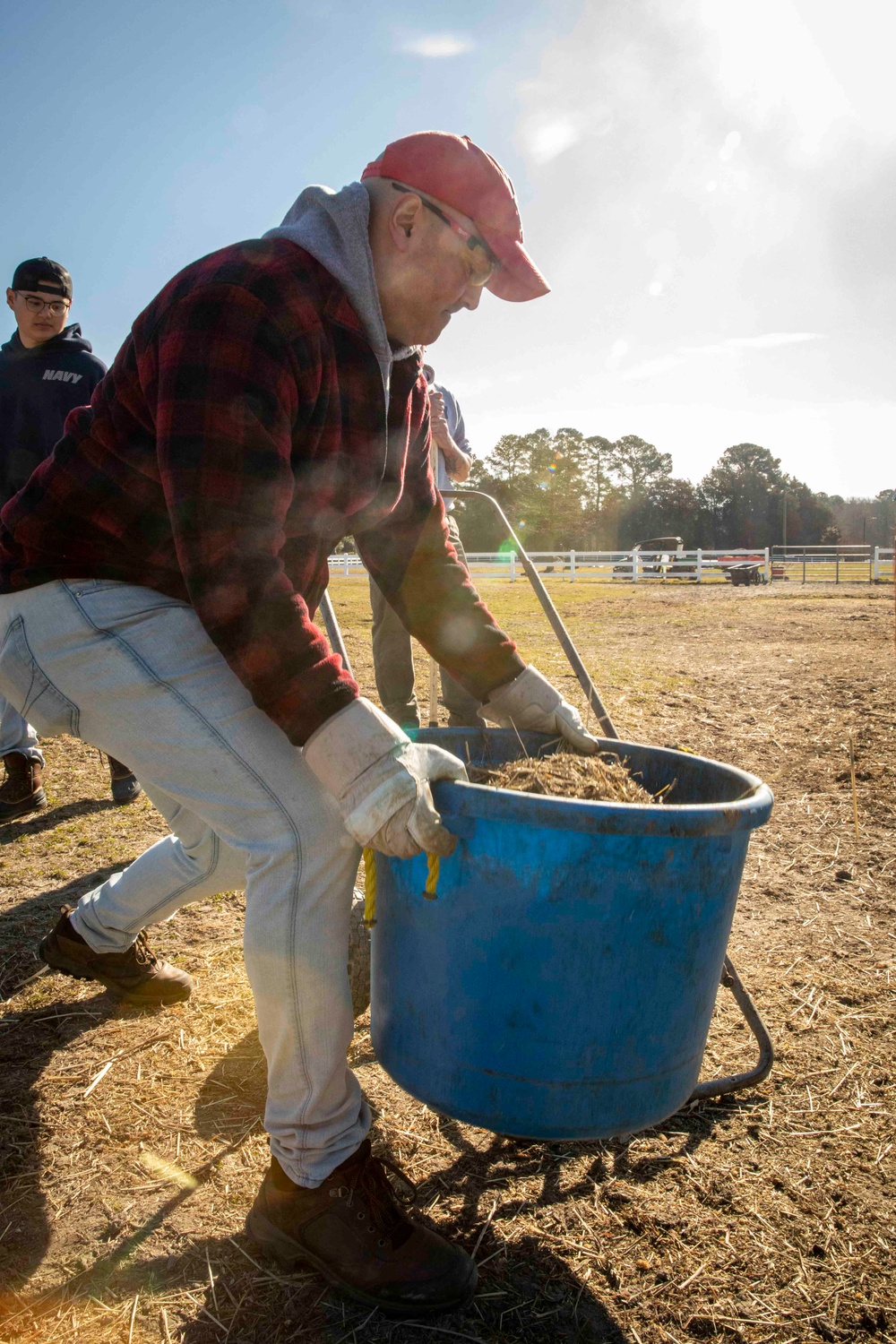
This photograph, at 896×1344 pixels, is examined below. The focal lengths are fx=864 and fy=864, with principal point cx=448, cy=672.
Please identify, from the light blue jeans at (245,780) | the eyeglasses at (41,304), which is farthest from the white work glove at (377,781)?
the eyeglasses at (41,304)

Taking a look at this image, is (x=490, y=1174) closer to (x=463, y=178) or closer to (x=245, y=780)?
(x=245, y=780)

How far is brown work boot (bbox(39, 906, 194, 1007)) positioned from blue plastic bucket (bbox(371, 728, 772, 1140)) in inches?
49.0

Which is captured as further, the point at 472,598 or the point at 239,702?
the point at 472,598

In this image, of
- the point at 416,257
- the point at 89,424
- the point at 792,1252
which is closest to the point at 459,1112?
the point at 792,1252

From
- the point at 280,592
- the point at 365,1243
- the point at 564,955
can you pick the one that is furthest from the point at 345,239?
the point at 365,1243

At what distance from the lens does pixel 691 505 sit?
225 ft

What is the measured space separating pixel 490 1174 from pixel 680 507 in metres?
70.2

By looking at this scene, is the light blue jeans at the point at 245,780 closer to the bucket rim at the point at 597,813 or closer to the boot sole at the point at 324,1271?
the boot sole at the point at 324,1271

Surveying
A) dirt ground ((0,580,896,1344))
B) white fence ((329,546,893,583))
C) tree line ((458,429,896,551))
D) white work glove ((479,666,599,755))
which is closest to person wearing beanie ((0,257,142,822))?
dirt ground ((0,580,896,1344))

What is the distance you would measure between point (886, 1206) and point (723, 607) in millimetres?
16170

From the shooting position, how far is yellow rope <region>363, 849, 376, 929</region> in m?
1.71

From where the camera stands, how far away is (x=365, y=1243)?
163 centimetres

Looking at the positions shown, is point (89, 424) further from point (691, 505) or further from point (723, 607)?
point (691, 505)

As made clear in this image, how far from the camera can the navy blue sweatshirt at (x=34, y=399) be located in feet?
14.1
